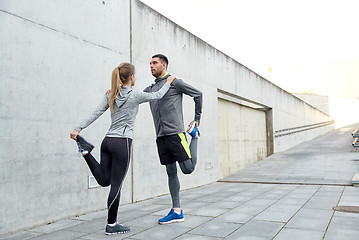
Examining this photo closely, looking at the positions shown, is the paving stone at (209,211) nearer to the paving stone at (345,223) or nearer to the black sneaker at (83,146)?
the paving stone at (345,223)

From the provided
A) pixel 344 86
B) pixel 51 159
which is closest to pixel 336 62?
pixel 344 86

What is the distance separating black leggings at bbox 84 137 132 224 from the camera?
316 cm

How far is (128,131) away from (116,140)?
171 mm

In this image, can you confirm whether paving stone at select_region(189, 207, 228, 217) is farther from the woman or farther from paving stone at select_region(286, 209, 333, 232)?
the woman

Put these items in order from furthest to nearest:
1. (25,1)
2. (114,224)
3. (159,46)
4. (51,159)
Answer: (159,46) < (51,159) < (25,1) < (114,224)

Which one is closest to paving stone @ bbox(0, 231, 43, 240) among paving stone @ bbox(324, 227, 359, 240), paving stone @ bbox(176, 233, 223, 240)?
paving stone @ bbox(176, 233, 223, 240)

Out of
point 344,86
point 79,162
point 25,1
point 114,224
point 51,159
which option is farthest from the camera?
point 344,86

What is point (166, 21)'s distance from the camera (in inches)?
265

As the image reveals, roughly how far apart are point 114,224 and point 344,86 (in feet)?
184

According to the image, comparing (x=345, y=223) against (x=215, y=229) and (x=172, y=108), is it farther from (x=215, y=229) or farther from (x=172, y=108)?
(x=172, y=108)

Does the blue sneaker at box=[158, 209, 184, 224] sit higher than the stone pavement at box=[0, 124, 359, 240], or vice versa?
the blue sneaker at box=[158, 209, 184, 224]

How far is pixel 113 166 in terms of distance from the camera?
3178 mm

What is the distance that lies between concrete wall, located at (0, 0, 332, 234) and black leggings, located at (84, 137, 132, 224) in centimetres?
102

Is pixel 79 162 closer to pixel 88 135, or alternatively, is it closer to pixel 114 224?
pixel 88 135
